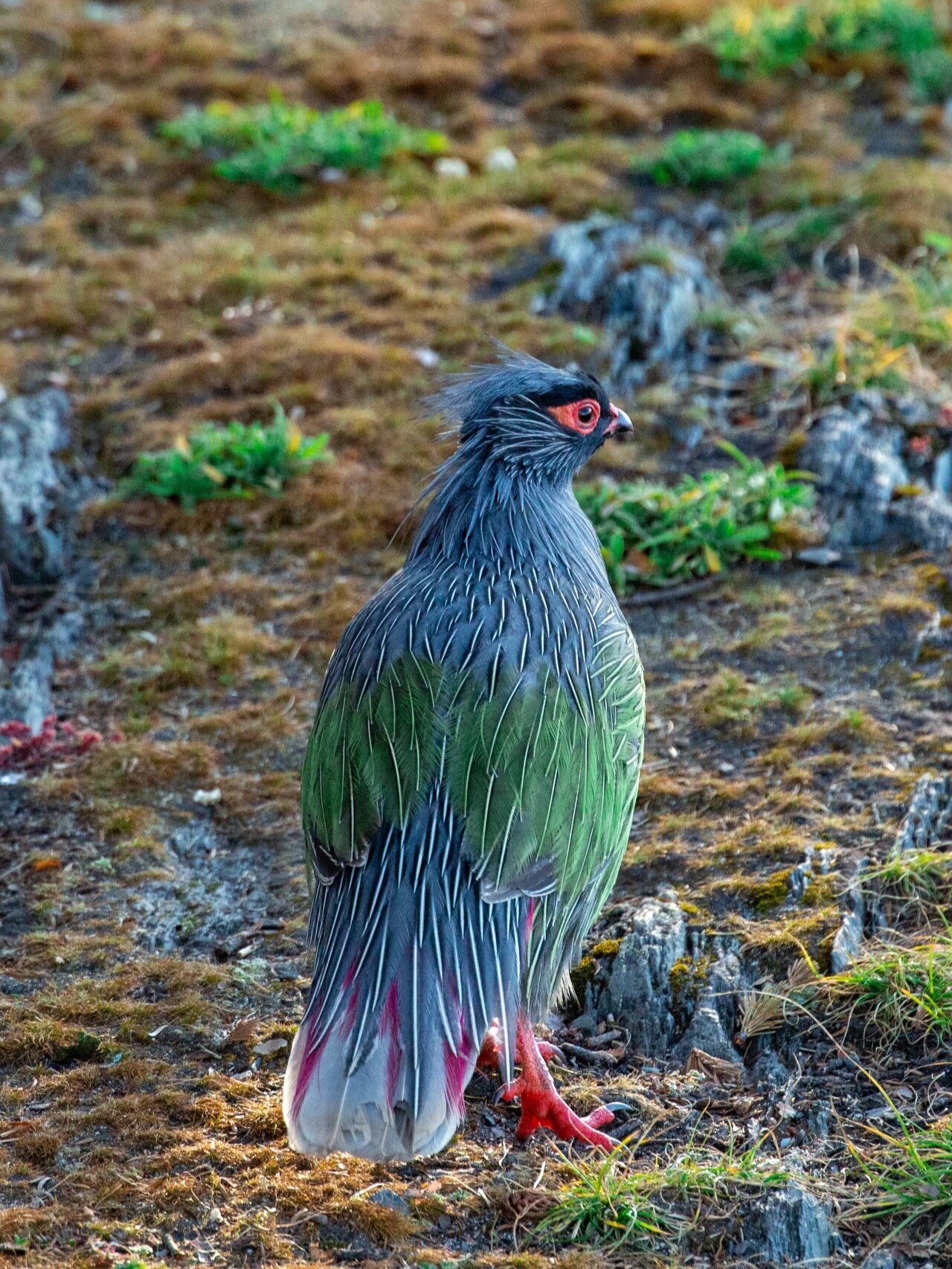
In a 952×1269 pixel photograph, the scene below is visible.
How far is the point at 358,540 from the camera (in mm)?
6137

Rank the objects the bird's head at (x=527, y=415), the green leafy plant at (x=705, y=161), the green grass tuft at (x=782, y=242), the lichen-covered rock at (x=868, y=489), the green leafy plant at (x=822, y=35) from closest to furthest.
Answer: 1. the bird's head at (x=527, y=415)
2. the lichen-covered rock at (x=868, y=489)
3. the green grass tuft at (x=782, y=242)
4. the green leafy plant at (x=705, y=161)
5. the green leafy plant at (x=822, y=35)

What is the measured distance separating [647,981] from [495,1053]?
1.52 feet

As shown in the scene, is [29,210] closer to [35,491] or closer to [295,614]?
[35,491]

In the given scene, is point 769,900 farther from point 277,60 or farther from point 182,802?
point 277,60

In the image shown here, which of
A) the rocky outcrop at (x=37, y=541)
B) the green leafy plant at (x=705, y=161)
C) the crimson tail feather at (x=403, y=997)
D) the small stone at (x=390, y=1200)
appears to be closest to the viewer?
the crimson tail feather at (x=403, y=997)

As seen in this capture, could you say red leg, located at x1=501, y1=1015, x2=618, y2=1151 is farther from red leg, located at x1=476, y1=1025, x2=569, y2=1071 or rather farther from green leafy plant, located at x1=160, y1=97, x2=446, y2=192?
green leafy plant, located at x1=160, y1=97, x2=446, y2=192

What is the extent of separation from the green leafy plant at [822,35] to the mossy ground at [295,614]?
0.72 feet

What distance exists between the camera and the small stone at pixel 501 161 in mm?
8625

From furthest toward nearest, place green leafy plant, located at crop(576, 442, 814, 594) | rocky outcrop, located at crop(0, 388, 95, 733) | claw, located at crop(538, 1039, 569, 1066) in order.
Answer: green leafy plant, located at crop(576, 442, 814, 594) < rocky outcrop, located at crop(0, 388, 95, 733) < claw, located at crop(538, 1039, 569, 1066)

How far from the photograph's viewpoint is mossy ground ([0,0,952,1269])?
138 inches

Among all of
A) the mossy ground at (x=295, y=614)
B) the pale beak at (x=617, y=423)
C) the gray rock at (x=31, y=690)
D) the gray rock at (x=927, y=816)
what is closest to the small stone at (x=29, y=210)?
the mossy ground at (x=295, y=614)

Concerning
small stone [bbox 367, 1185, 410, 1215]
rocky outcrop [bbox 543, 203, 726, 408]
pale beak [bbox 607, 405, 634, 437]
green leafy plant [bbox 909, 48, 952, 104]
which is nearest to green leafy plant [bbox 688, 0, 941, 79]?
green leafy plant [bbox 909, 48, 952, 104]

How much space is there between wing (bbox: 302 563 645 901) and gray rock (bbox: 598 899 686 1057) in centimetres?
38

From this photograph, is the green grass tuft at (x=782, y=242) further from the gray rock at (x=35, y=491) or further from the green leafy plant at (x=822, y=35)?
the gray rock at (x=35, y=491)
